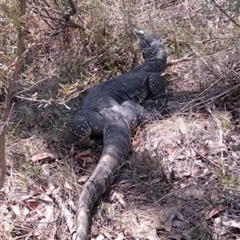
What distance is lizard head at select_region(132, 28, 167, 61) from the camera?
22.2ft

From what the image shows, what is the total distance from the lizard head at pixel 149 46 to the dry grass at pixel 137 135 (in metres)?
0.14

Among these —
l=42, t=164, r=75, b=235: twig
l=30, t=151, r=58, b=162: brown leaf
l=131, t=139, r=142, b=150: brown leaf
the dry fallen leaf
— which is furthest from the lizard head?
the dry fallen leaf

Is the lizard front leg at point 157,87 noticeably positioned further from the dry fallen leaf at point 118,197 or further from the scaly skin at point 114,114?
the dry fallen leaf at point 118,197

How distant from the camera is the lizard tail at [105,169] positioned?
4.15 metres

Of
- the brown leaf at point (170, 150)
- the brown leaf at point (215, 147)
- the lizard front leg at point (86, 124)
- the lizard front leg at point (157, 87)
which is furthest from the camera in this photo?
the lizard front leg at point (157, 87)

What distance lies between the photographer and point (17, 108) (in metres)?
5.92

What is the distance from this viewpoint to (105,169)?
4738 millimetres

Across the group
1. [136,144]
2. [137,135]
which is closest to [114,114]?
[137,135]

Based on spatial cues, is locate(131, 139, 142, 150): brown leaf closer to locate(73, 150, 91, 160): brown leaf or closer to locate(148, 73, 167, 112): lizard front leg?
locate(73, 150, 91, 160): brown leaf

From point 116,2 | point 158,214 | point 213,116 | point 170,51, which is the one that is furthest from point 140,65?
point 158,214

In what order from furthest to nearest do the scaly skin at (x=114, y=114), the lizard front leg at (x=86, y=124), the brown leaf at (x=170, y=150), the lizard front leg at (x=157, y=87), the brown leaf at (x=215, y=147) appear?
the lizard front leg at (x=157, y=87)
the lizard front leg at (x=86, y=124)
the brown leaf at (x=170, y=150)
the brown leaf at (x=215, y=147)
the scaly skin at (x=114, y=114)

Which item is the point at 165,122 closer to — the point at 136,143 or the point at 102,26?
the point at 136,143

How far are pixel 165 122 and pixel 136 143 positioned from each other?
44 cm

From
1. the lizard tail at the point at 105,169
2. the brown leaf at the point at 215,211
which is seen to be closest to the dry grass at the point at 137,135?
the brown leaf at the point at 215,211
